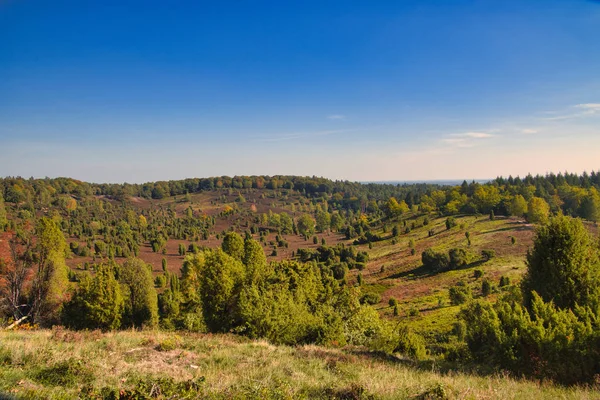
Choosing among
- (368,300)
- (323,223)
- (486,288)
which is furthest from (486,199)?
(323,223)

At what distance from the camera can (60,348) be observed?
11594 mm

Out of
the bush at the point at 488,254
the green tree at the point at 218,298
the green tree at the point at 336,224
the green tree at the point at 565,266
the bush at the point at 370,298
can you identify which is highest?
the green tree at the point at 565,266

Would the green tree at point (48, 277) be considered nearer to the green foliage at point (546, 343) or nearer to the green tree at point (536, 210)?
the green foliage at point (546, 343)

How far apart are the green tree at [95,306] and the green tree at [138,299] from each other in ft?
8.06

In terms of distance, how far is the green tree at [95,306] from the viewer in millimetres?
29438

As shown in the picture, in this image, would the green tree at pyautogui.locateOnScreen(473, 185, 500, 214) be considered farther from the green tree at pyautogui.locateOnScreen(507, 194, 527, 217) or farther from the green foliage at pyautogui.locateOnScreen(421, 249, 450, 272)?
the green foliage at pyautogui.locateOnScreen(421, 249, 450, 272)

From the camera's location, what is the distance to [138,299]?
113ft

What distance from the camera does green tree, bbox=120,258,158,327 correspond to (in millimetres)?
33287

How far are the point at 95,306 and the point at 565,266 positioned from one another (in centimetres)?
3541

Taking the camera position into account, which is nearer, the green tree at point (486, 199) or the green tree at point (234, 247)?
the green tree at point (234, 247)

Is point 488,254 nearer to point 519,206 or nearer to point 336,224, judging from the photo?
point 519,206

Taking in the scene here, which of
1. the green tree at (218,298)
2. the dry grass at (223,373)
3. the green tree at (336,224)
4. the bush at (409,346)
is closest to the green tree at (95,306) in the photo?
the green tree at (218,298)

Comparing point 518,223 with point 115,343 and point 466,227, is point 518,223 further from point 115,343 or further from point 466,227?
point 115,343

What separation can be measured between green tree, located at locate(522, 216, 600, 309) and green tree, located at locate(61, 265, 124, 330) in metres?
33.1
